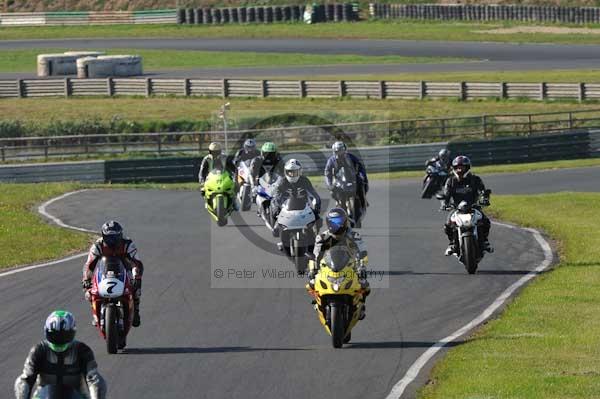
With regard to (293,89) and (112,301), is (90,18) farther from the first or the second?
(112,301)

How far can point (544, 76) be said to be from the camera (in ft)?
210

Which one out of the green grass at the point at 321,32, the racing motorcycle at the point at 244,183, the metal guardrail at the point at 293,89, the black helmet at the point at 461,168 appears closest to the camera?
the black helmet at the point at 461,168

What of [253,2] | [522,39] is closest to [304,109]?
[522,39]

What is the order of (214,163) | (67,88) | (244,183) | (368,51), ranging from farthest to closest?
(368,51) < (67,88) < (244,183) < (214,163)

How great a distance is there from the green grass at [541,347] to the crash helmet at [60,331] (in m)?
4.57

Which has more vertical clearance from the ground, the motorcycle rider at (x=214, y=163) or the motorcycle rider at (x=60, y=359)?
the motorcycle rider at (x=214, y=163)

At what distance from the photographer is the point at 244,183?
30.5 m

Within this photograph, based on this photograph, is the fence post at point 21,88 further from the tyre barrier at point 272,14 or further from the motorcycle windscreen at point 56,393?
the motorcycle windscreen at point 56,393

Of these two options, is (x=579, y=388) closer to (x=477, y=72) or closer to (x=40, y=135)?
(x=40, y=135)

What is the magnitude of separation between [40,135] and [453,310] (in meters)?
36.5

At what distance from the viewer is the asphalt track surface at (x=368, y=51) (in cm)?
6925

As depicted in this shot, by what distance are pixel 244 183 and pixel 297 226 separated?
8.43 m

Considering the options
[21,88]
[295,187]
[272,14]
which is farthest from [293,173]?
[272,14]

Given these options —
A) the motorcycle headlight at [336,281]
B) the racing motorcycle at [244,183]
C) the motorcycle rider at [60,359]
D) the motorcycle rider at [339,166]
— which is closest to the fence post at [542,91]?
the racing motorcycle at [244,183]
